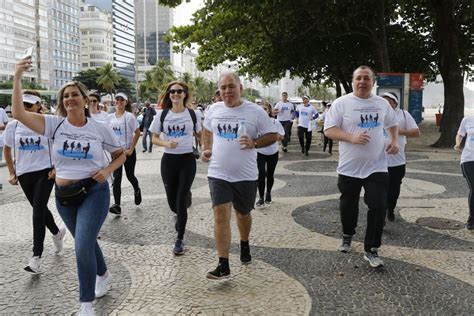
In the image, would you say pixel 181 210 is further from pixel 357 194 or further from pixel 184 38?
pixel 184 38

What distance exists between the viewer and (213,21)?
60.8 ft

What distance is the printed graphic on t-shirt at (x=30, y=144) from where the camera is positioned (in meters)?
4.72

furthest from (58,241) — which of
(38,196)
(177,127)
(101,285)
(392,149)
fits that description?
(392,149)

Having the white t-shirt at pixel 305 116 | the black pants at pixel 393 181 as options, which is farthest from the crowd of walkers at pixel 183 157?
the white t-shirt at pixel 305 116

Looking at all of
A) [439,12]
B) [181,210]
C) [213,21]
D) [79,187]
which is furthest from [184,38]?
[79,187]

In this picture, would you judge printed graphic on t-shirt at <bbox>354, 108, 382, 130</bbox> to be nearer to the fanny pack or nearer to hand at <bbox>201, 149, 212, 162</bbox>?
hand at <bbox>201, 149, 212, 162</bbox>

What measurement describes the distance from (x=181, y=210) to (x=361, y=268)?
1946 mm

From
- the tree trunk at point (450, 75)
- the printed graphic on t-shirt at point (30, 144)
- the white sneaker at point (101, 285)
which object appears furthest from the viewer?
the tree trunk at point (450, 75)

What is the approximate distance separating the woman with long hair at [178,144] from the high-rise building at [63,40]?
123741 mm

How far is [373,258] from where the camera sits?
15.3 feet

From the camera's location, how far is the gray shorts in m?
4.33

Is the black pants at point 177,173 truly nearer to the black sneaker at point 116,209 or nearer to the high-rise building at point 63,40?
the black sneaker at point 116,209

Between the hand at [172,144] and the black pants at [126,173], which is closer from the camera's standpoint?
the hand at [172,144]

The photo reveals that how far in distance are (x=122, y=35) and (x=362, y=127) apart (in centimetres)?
18794
